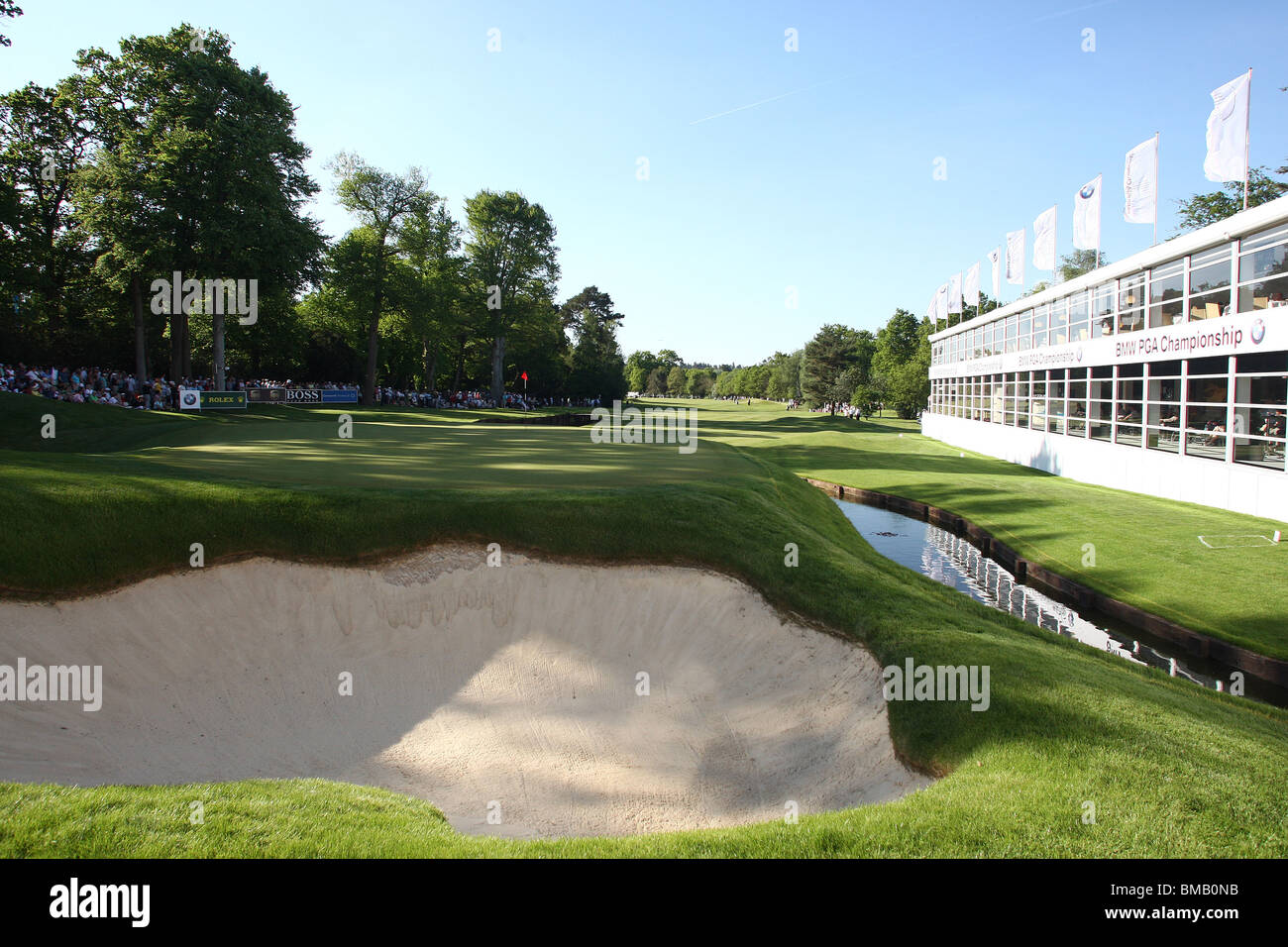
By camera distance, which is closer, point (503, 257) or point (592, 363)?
point (503, 257)

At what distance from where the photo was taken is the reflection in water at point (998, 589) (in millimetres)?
14148

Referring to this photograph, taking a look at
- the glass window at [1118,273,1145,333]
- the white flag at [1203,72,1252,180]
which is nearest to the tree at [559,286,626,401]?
the glass window at [1118,273,1145,333]

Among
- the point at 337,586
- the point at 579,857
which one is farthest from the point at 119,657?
the point at 579,857

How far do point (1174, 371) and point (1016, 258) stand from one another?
30377 mm

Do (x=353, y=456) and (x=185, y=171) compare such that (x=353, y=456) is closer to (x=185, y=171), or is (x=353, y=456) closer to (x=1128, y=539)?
(x=1128, y=539)

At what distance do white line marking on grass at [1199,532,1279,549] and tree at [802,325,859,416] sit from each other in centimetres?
9090

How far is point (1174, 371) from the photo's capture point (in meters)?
26.8

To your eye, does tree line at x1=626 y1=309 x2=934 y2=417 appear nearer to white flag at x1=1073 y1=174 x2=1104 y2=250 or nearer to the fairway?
white flag at x1=1073 y1=174 x2=1104 y2=250

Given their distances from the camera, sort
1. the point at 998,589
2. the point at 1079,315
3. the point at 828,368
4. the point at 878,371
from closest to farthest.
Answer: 1. the point at 998,589
2. the point at 1079,315
3. the point at 828,368
4. the point at 878,371

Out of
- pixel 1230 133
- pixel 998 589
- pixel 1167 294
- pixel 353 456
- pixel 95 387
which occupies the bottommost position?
pixel 998 589

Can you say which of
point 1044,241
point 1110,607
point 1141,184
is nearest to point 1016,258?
point 1044,241

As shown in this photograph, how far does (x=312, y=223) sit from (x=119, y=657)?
140 feet

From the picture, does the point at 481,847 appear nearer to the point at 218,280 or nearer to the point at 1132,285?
the point at 1132,285

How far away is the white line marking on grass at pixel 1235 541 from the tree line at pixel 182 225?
43.0 m
